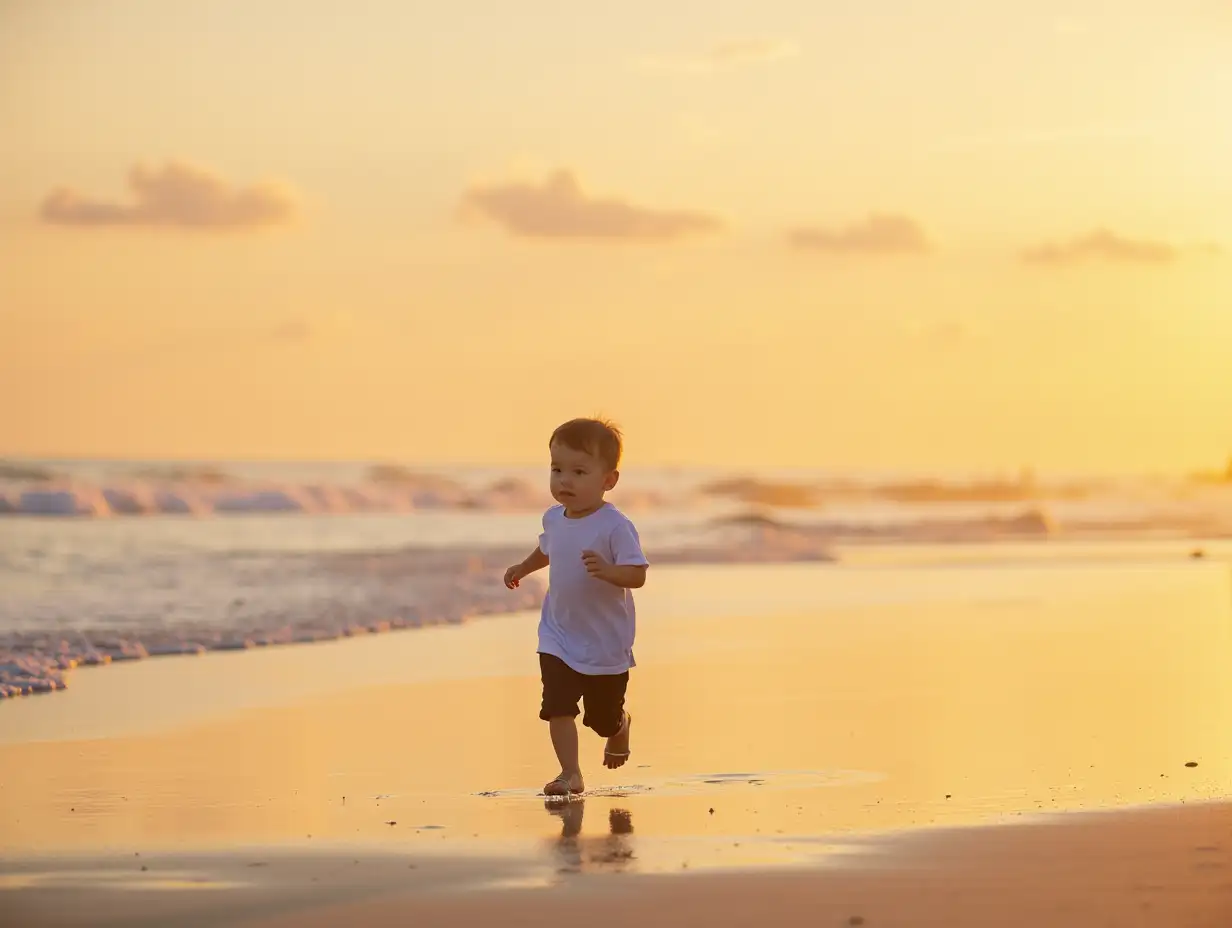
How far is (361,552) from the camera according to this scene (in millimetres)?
22078

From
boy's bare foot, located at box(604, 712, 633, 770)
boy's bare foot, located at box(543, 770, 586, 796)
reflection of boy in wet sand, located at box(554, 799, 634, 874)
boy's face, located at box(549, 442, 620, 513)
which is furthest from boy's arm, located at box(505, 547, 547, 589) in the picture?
reflection of boy in wet sand, located at box(554, 799, 634, 874)

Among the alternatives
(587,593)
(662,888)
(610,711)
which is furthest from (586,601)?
(662,888)

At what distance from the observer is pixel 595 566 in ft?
21.1

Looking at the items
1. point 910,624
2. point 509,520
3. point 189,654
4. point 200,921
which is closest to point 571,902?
point 200,921

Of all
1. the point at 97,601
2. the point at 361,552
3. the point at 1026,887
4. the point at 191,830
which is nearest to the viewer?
the point at 1026,887

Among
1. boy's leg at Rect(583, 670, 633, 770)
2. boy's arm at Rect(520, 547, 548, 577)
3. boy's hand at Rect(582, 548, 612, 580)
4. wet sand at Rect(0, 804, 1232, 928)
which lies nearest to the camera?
wet sand at Rect(0, 804, 1232, 928)

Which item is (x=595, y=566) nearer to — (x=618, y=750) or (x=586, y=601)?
(x=586, y=601)

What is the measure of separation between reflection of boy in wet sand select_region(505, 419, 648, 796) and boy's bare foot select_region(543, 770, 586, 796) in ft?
0.81

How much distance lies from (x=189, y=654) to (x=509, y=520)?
77.2 ft

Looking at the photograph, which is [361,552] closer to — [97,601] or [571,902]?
[97,601]

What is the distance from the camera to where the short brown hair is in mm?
6590

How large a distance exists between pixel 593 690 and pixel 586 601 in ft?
1.14

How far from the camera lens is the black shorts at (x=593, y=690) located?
664cm

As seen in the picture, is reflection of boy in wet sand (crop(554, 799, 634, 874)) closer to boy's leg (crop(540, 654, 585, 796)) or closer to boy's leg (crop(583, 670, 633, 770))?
boy's leg (crop(540, 654, 585, 796))
